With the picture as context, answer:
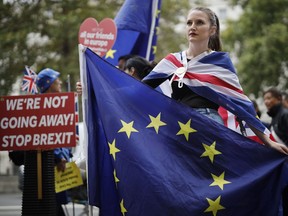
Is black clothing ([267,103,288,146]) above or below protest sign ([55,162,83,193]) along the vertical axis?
above

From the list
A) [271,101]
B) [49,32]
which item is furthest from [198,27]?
[49,32]

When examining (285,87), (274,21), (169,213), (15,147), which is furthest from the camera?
(285,87)

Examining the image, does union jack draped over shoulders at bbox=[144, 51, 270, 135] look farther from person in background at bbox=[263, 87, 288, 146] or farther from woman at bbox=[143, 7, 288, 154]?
person in background at bbox=[263, 87, 288, 146]

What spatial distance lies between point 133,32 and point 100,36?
67 cm

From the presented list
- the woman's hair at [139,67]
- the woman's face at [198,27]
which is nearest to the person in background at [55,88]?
the woman's hair at [139,67]

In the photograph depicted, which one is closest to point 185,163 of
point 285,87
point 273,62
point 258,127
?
point 258,127

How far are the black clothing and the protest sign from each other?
3.47m

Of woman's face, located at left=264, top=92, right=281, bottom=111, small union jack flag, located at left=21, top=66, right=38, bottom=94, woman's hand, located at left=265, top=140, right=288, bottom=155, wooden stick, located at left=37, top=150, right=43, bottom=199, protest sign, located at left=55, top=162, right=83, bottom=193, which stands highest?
small union jack flag, located at left=21, top=66, right=38, bottom=94

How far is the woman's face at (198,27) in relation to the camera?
20.0 feet

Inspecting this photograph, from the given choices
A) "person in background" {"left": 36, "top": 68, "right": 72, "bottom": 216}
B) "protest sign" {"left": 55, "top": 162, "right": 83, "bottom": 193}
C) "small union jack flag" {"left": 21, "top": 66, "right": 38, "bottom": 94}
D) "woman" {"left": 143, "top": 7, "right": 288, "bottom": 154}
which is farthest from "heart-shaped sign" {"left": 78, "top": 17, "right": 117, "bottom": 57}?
"woman" {"left": 143, "top": 7, "right": 288, "bottom": 154}

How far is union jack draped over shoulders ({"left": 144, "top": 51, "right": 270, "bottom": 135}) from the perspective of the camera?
5.94 meters

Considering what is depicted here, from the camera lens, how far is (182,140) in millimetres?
5828

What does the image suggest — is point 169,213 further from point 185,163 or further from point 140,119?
point 140,119

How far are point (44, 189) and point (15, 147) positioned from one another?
51 cm
